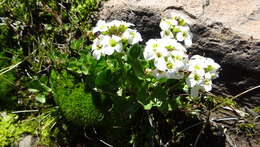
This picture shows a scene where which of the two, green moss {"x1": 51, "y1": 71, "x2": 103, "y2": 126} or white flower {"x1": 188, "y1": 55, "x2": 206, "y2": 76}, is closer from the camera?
white flower {"x1": 188, "y1": 55, "x2": 206, "y2": 76}

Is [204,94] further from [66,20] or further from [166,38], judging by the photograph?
[66,20]

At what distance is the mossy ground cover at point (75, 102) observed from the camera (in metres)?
2.64

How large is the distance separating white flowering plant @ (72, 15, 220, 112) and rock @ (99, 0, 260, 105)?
62 cm

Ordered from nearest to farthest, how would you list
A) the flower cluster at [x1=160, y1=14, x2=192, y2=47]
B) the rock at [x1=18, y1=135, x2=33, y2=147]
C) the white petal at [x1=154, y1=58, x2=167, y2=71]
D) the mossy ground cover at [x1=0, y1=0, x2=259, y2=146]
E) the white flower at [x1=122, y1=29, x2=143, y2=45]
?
the white petal at [x1=154, y1=58, x2=167, y2=71] < the white flower at [x1=122, y1=29, x2=143, y2=45] < the flower cluster at [x1=160, y1=14, x2=192, y2=47] < the mossy ground cover at [x1=0, y1=0, x2=259, y2=146] < the rock at [x1=18, y1=135, x2=33, y2=147]

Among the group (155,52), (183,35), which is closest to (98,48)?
(155,52)

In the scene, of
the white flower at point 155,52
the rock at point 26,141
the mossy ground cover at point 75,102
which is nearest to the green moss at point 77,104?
the mossy ground cover at point 75,102

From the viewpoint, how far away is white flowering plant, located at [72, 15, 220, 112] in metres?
2.06

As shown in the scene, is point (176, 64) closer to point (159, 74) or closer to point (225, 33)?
point (159, 74)

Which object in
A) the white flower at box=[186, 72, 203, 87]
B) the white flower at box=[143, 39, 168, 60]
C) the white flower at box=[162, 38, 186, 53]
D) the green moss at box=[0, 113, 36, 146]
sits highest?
the white flower at box=[162, 38, 186, 53]

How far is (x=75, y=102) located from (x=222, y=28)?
1.63m

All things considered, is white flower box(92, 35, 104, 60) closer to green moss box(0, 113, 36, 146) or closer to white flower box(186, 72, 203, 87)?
white flower box(186, 72, 203, 87)

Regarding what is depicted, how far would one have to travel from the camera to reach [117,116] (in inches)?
104

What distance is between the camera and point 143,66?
2426 mm

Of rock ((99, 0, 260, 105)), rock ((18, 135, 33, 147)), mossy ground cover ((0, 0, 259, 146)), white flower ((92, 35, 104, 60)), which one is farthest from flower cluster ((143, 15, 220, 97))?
rock ((18, 135, 33, 147))
